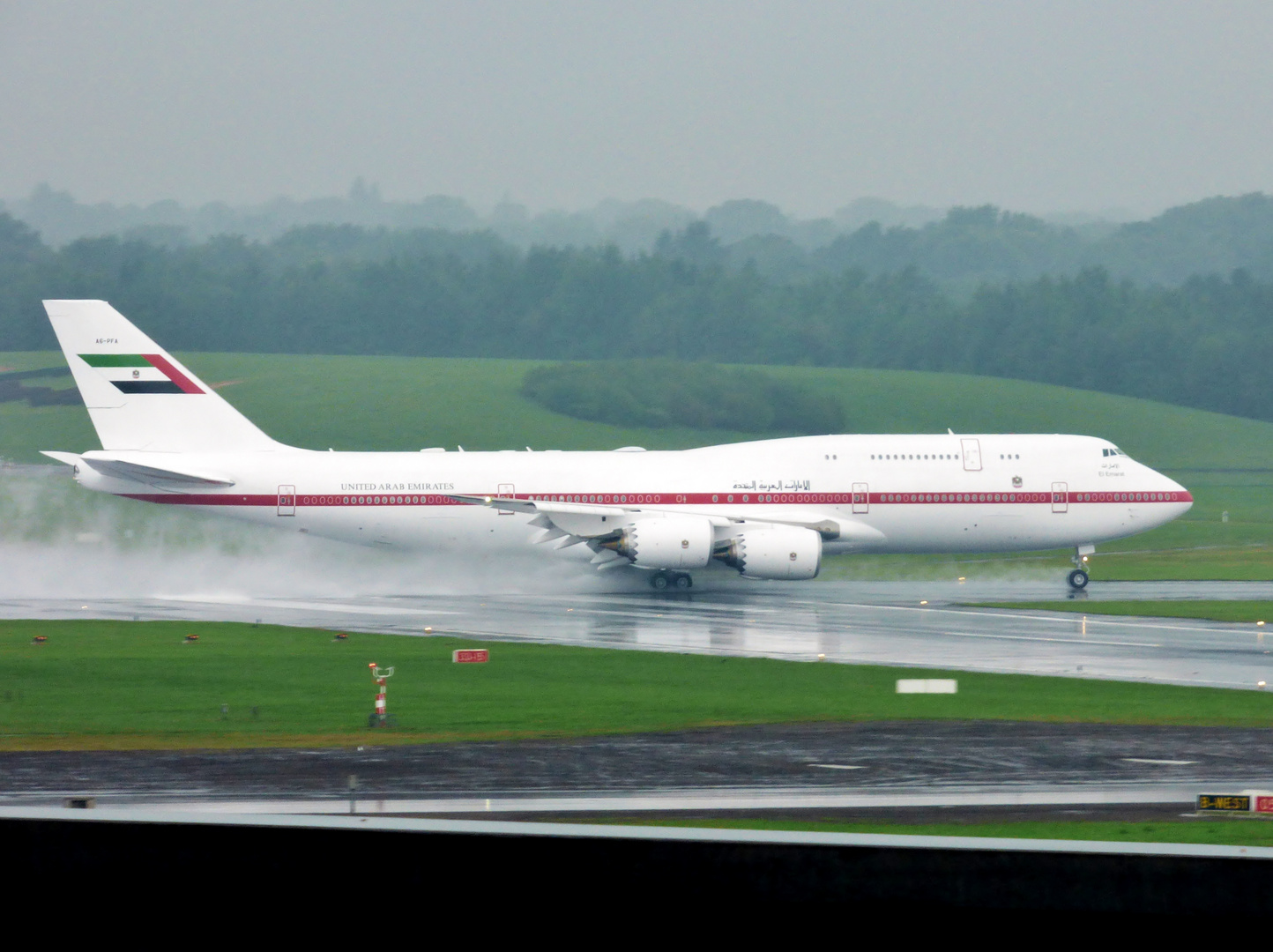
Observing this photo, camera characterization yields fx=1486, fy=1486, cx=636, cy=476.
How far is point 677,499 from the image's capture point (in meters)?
43.4

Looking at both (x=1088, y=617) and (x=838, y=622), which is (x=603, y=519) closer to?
(x=838, y=622)

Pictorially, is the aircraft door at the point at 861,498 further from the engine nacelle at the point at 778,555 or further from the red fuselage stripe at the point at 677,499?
the engine nacelle at the point at 778,555

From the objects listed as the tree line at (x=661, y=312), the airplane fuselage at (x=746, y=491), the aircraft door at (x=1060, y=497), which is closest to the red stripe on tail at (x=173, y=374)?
the airplane fuselage at (x=746, y=491)

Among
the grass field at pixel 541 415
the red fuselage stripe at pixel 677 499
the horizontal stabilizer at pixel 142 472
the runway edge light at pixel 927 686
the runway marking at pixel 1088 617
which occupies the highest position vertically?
the grass field at pixel 541 415

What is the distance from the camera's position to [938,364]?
104 metres

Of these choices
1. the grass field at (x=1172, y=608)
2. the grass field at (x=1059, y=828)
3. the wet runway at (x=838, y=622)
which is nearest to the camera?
the grass field at (x=1059, y=828)

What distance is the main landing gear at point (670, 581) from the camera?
4309 cm

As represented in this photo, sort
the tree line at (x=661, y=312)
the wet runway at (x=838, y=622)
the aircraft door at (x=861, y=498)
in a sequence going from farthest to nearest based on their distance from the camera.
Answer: the tree line at (x=661, y=312), the aircraft door at (x=861, y=498), the wet runway at (x=838, y=622)

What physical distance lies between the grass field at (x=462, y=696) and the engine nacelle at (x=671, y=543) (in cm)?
1232

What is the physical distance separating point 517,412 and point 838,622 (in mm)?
54139

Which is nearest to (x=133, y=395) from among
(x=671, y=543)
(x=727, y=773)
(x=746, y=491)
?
(x=671, y=543)

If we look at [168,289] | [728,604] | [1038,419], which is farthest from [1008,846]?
[168,289]

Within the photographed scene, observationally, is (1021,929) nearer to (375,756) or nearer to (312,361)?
(375,756)

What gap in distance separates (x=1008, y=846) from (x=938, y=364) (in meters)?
101
